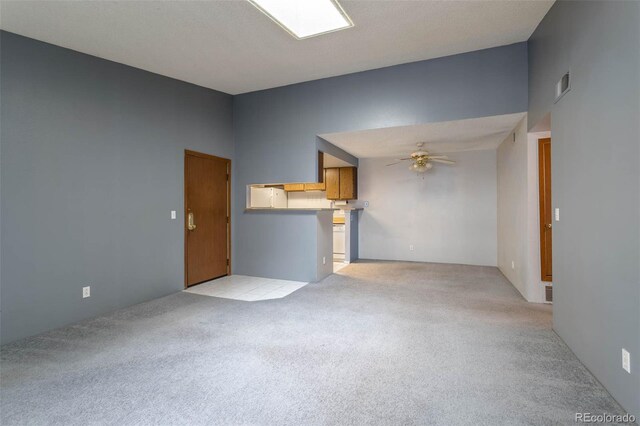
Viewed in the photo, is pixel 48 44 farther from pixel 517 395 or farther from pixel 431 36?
pixel 517 395

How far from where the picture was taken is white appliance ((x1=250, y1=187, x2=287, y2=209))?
18.4ft

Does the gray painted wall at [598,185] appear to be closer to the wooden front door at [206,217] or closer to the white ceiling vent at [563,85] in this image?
the white ceiling vent at [563,85]

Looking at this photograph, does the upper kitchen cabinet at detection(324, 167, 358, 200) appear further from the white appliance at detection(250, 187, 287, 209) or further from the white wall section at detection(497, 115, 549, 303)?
the white wall section at detection(497, 115, 549, 303)

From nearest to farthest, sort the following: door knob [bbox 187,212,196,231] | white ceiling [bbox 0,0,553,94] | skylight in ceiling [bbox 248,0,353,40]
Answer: skylight in ceiling [bbox 248,0,353,40], white ceiling [bbox 0,0,553,94], door knob [bbox 187,212,196,231]

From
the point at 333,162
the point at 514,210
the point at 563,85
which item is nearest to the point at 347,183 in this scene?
the point at 333,162

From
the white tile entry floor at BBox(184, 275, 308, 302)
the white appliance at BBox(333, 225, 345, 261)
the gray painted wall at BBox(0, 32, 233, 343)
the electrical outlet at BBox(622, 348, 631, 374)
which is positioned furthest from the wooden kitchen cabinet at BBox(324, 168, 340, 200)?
the electrical outlet at BBox(622, 348, 631, 374)

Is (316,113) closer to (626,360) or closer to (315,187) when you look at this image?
(315,187)

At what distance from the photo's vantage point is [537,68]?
3.23 metres

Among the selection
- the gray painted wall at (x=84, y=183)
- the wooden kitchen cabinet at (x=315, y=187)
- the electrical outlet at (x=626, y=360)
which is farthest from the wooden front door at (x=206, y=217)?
the electrical outlet at (x=626, y=360)

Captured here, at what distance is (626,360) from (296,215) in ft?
12.9

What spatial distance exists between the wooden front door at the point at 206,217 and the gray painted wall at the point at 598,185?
4468mm

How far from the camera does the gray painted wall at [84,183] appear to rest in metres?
2.84

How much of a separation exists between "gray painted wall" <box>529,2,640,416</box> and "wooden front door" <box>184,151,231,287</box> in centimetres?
447

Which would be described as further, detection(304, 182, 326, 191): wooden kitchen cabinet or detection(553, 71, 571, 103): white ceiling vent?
detection(304, 182, 326, 191): wooden kitchen cabinet
